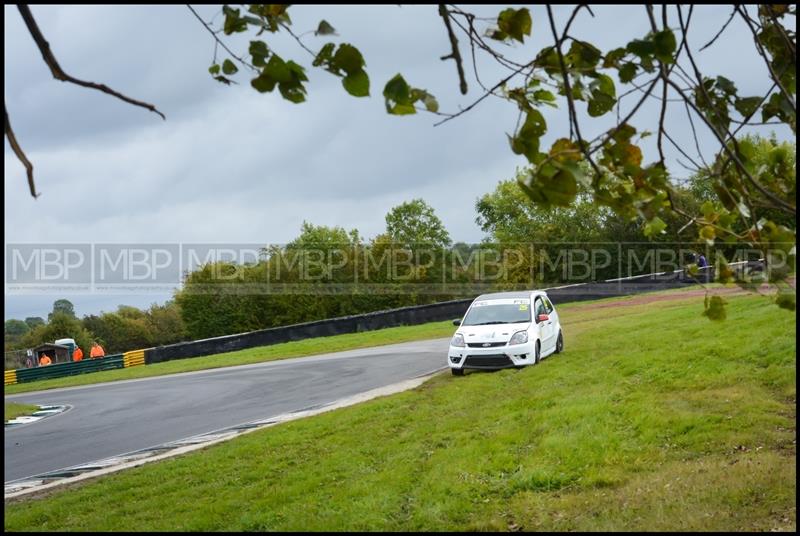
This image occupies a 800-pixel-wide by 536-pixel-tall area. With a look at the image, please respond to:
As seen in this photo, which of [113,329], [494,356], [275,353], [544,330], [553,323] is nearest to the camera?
[494,356]

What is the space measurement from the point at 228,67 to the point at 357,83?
888 millimetres

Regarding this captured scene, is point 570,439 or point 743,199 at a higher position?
point 743,199

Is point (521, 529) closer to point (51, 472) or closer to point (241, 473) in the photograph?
point (241, 473)

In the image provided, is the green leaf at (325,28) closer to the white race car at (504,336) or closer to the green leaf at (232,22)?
the green leaf at (232,22)

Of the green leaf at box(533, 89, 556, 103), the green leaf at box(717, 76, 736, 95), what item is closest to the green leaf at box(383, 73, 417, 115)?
the green leaf at box(533, 89, 556, 103)

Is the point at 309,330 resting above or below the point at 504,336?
below

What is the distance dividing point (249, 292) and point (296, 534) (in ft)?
199

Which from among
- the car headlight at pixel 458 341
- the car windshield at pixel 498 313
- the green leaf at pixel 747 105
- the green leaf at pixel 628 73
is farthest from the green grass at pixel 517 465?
the car windshield at pixel 498 313

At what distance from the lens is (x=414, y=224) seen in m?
74.6

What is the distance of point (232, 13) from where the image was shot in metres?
4.28

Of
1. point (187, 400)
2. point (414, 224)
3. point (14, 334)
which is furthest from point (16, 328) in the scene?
point (187, 400)

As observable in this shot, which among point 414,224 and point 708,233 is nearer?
point 708,233

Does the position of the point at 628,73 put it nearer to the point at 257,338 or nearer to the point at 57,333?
the point at 257,338

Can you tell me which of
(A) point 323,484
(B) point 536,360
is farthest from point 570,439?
(B) point 536,360
